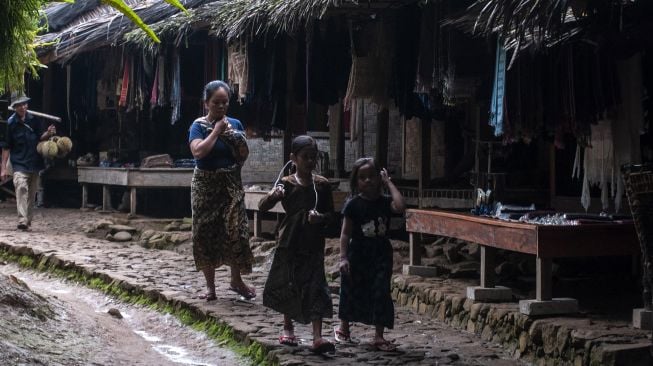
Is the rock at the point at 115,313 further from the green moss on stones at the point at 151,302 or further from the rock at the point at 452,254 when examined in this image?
the rock at the point at 452,254

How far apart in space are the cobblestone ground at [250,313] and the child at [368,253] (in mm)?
237

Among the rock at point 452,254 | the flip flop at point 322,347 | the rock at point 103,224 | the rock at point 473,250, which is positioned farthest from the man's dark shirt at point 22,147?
the flip flop at point 322,347

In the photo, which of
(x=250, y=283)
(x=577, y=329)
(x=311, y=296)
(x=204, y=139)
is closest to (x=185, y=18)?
(x=250, y=283)

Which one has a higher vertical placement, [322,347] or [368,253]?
[368,253]

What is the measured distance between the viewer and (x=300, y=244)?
19.0 feet

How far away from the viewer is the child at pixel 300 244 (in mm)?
5738

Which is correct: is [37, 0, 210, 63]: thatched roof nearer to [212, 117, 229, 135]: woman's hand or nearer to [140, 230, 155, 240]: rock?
[140, 230, 155, 240]: rock

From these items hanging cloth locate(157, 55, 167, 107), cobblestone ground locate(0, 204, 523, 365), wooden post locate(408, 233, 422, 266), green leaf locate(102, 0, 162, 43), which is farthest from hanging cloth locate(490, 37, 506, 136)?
hanging cloth locate(157, 55, 167, 107)

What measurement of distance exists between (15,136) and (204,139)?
20.5ft

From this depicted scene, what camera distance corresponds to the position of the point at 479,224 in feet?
22.8

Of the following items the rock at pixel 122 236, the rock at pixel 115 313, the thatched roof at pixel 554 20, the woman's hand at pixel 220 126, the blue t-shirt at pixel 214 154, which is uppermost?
the thatched roof at pixel 554 20

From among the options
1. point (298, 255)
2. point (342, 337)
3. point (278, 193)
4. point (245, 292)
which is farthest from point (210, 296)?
point (278, 193)

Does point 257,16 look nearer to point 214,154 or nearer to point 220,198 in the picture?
point 214,154

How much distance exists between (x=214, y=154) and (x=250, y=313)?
124 centimetres
